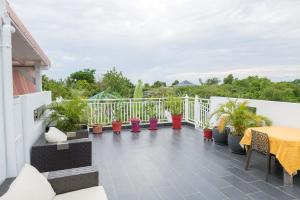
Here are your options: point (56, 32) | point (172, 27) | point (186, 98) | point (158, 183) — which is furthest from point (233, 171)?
point (56, 32)

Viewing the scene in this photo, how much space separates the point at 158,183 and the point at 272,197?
1.58 m

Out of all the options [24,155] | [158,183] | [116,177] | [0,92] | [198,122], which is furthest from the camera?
[198,122]

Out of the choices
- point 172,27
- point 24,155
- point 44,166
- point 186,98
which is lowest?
point 44,166

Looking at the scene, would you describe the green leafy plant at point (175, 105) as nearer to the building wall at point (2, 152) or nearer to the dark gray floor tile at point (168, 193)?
the dark gray floor tile at point (168, 193)

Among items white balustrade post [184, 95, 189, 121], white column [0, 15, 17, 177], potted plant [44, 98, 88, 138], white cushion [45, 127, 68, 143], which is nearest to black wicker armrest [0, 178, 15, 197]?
white column [0, 15, 17, 177]

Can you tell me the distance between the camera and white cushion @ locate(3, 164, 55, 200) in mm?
1439

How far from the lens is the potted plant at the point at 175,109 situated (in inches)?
295

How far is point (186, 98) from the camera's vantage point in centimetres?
796

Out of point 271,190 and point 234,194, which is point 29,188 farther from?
point 271,190

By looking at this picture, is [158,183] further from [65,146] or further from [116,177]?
[65,146]

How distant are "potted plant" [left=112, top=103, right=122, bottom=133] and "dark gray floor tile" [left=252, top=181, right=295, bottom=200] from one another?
181 inches

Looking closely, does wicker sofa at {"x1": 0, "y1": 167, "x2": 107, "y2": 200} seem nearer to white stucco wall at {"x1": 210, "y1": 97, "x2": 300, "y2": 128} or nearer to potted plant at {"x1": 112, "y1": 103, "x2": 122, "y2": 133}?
white stucco wall at {"x1": 210, "y1": 97, "x2": 300, "y2": 128}

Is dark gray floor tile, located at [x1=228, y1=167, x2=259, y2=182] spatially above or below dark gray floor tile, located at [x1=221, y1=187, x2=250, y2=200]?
above

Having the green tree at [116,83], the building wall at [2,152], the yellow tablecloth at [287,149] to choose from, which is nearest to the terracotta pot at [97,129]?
the green tree at [116,83]
